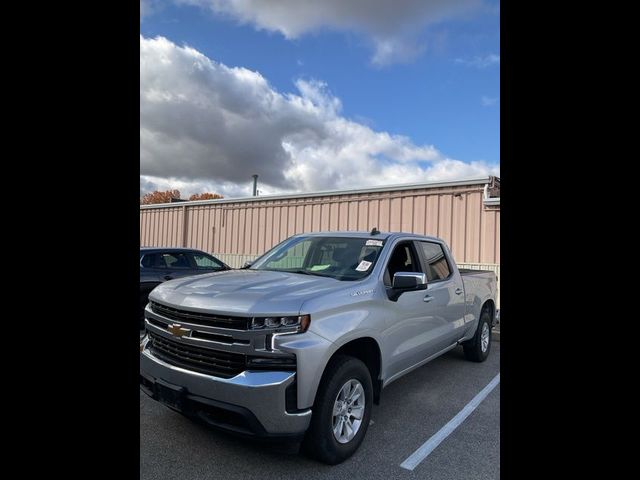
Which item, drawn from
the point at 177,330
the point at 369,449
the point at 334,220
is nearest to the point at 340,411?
the point at 369,449

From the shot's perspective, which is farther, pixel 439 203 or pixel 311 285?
pixel 439 203

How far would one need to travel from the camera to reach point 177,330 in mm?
3109

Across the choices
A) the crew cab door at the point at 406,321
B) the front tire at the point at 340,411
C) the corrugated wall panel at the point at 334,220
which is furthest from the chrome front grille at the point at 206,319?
the corrugated wall panel at the point at 334,220

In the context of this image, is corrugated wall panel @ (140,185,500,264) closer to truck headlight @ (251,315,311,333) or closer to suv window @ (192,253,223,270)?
suv window @ (192,253,223,270)

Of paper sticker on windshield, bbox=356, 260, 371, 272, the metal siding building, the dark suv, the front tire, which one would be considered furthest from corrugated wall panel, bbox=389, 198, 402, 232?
the front tire

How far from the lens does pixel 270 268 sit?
4410 millimetres

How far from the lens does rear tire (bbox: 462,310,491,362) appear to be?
601cm

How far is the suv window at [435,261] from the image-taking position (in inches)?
187

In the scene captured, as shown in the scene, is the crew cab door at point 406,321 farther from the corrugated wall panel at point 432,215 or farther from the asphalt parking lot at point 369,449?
A: the corrugated wall panel at point 432,215

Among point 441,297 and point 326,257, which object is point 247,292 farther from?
point 441,297

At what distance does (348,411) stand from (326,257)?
1622mm
